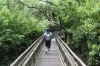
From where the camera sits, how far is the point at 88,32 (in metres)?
13.4

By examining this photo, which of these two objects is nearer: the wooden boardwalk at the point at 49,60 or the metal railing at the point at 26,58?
the metal railing at the point at 26,58

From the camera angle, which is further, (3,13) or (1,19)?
(3,13)

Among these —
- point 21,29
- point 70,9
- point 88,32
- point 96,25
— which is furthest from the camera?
point 21,29

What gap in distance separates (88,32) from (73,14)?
6.91 m

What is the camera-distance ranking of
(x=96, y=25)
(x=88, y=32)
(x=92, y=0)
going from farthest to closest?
(x=92, y=0), (x=88, y=32), (x=96, y=25)

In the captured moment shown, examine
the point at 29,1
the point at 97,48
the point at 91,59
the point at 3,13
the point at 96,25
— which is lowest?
the point at 91,59

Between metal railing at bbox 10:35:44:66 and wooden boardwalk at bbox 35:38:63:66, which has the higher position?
metal railing at bbox 10:35:44:66

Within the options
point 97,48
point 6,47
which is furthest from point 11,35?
point 97,48

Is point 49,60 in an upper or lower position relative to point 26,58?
lower

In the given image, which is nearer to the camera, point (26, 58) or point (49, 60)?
point (26, 58)

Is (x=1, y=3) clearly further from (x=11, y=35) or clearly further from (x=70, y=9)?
(x=70, y=9)

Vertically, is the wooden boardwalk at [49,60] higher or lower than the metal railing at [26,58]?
lower

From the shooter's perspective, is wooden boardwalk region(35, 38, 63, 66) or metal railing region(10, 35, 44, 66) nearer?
metal railing region(10, 35, 44, 66)

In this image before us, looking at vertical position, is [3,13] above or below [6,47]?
above
